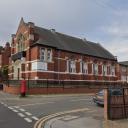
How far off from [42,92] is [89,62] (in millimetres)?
18895

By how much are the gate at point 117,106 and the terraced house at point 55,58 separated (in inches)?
971

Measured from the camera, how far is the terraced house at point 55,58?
4094 cm

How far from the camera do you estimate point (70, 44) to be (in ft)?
161

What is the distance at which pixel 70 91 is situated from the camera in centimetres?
A: 3725

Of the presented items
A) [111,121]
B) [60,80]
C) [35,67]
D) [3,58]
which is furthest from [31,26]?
[111,121]

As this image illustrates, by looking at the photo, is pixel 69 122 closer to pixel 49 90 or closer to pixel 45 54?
pixel 49 90

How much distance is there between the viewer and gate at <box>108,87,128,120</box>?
1426cm

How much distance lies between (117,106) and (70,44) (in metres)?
35.2

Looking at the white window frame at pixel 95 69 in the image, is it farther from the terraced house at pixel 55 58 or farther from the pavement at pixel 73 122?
the pavement at pixel 73 122

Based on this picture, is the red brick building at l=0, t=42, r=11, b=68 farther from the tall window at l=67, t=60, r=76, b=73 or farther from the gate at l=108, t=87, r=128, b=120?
the gate at l=108, t=87, r=128, b=120

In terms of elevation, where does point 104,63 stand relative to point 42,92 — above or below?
above

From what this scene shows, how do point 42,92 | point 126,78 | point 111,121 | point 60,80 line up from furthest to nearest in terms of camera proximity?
1. point 126,78
2. point 60,80
3. point 42,92
4. point 111,121

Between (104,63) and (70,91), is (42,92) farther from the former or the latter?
(104,63)

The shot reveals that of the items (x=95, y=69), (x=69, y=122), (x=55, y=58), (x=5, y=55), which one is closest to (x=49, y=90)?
(x=55, y=58)
